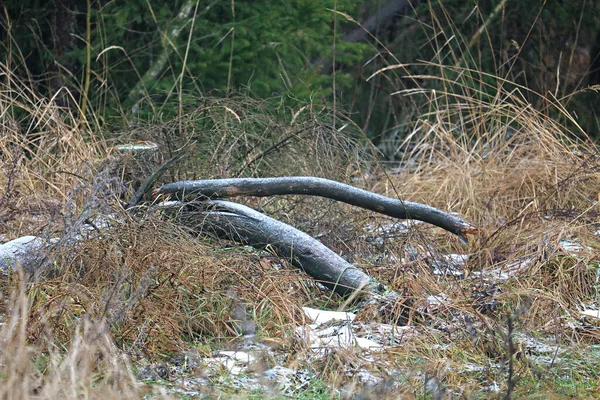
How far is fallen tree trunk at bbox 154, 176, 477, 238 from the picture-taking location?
393cm

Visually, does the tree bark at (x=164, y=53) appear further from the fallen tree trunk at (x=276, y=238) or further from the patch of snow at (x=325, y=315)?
the patch of snow at (x=325, y=315)

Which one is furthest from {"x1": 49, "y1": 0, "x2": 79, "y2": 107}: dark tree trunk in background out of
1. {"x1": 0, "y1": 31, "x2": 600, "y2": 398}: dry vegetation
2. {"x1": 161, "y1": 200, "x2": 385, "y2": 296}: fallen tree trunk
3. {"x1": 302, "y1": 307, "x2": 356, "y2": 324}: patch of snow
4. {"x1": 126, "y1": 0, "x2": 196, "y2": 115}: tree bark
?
{"x1": 302, "y1": 307, "x2": 356, "y2": 324}: patch of snow

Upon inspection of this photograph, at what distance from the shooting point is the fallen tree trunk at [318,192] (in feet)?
12.9

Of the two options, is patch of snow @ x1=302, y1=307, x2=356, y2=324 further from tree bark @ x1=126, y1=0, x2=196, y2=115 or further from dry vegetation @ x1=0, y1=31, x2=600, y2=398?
tree bark @ x1=126, y1=0, x2=196, y2=115

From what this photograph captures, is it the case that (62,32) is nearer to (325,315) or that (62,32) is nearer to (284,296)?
(284,296)

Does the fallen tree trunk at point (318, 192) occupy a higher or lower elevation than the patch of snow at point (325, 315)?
higher

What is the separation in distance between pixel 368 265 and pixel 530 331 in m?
0.90

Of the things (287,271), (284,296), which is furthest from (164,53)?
(284,296)

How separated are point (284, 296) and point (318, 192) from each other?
2.48 feet

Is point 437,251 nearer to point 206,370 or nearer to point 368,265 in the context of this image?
point 368,265

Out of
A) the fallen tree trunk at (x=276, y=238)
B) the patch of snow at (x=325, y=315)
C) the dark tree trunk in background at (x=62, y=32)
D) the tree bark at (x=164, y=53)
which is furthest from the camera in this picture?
the dark tree trunk in background at (x=62, y=32)

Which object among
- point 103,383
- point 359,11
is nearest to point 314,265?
point 103,383

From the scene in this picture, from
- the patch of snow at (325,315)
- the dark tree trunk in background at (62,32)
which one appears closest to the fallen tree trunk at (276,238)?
the patch of snow at (325,315)

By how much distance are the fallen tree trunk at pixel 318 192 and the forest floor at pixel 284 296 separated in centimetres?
24
